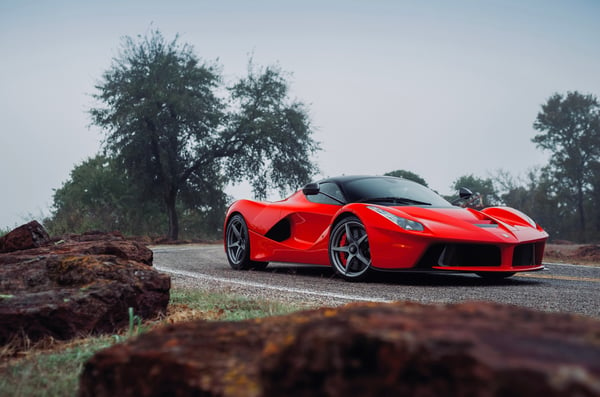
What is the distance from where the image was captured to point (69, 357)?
2096mm

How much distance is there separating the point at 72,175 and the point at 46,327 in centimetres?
4349

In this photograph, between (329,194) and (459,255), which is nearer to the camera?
(459,255)

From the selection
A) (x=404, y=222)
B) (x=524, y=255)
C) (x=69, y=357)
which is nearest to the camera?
(x=69, y=357)

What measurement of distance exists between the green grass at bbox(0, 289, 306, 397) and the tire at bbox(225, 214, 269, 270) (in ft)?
13.6

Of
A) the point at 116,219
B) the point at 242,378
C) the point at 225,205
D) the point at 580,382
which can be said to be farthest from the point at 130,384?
the point at 225,205

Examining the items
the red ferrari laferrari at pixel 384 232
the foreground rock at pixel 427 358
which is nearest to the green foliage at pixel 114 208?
the red ferrari laferrari at pixel 384 232

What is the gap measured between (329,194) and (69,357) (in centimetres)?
509

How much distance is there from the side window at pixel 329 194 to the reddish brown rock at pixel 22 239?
3.26 metres

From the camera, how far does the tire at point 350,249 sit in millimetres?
6031

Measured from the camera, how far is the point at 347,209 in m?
6.14

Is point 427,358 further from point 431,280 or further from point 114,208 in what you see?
point 114,208

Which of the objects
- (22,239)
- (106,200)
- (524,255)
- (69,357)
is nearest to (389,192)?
(524,255)

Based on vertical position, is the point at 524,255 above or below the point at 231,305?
above

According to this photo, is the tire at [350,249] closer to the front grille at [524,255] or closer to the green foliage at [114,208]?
the front grille at [524,255]
